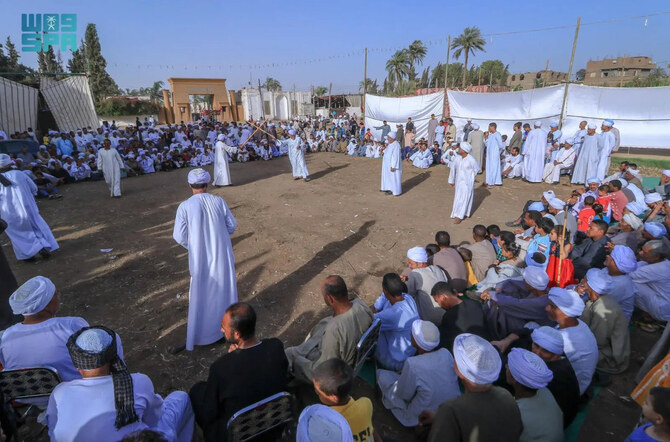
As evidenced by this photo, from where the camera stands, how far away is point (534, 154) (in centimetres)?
1085

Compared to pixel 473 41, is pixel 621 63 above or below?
below

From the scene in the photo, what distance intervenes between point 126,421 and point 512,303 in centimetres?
320

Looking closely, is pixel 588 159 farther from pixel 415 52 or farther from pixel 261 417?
pixel 415 52

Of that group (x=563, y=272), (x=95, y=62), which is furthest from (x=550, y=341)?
(x=95, y=62)

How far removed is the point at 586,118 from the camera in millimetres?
12289

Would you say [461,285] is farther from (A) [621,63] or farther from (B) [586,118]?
(A) [621,63]

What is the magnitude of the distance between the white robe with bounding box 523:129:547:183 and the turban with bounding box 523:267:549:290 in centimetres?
864

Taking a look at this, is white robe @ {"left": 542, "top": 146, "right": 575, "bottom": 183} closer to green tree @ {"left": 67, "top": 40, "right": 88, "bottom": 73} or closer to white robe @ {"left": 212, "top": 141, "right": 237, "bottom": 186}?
white robe @ {"left": 212, "top": 141, "right": 237, "bottom": 186}

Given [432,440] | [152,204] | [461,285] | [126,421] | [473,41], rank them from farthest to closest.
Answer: [473,41]
[152,204]
[461,285]
[432,440]
[126,421]

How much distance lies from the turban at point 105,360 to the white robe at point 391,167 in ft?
26.6

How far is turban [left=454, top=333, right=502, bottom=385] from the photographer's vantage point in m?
1.96

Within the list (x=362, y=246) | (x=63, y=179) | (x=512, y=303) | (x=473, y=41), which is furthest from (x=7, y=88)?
(x=473, y=41)

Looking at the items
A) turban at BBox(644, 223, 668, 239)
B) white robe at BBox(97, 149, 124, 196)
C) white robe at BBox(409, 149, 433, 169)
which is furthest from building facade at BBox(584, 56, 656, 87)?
white robe at BBox(97, 149, 124, 196)

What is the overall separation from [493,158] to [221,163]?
7996 mm
